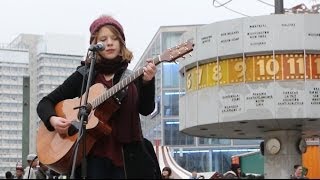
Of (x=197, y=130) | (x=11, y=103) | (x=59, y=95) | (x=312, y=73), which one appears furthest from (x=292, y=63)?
(x=11, y=103)

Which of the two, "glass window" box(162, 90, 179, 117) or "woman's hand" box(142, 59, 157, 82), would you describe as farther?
"glass window" box(162, 90, 179, 117)

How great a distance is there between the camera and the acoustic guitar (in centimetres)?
464

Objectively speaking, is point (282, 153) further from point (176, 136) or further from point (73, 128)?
point (176, 136)

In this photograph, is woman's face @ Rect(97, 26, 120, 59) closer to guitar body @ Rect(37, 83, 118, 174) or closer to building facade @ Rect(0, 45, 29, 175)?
guitar body @ Rect(37, 83, 118, 174)

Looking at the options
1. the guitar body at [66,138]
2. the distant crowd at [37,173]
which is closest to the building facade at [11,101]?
the distant crowd at [37,173]

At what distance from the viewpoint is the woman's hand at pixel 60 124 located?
187 inches

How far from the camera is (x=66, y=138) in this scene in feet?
15.9

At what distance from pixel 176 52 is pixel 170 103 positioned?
2254 inches

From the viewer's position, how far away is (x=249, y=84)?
21.1 metres

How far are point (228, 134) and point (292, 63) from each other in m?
6.05

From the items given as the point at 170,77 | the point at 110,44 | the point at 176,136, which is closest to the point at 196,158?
the point at 176,136

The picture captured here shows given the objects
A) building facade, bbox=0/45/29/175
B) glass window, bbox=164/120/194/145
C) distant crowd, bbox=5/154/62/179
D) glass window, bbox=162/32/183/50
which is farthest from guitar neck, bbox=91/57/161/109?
building facade, bbox=0/45/29/175

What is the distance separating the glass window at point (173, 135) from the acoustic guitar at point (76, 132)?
56.2 m

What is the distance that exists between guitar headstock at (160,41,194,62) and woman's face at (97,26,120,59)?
327 mm
